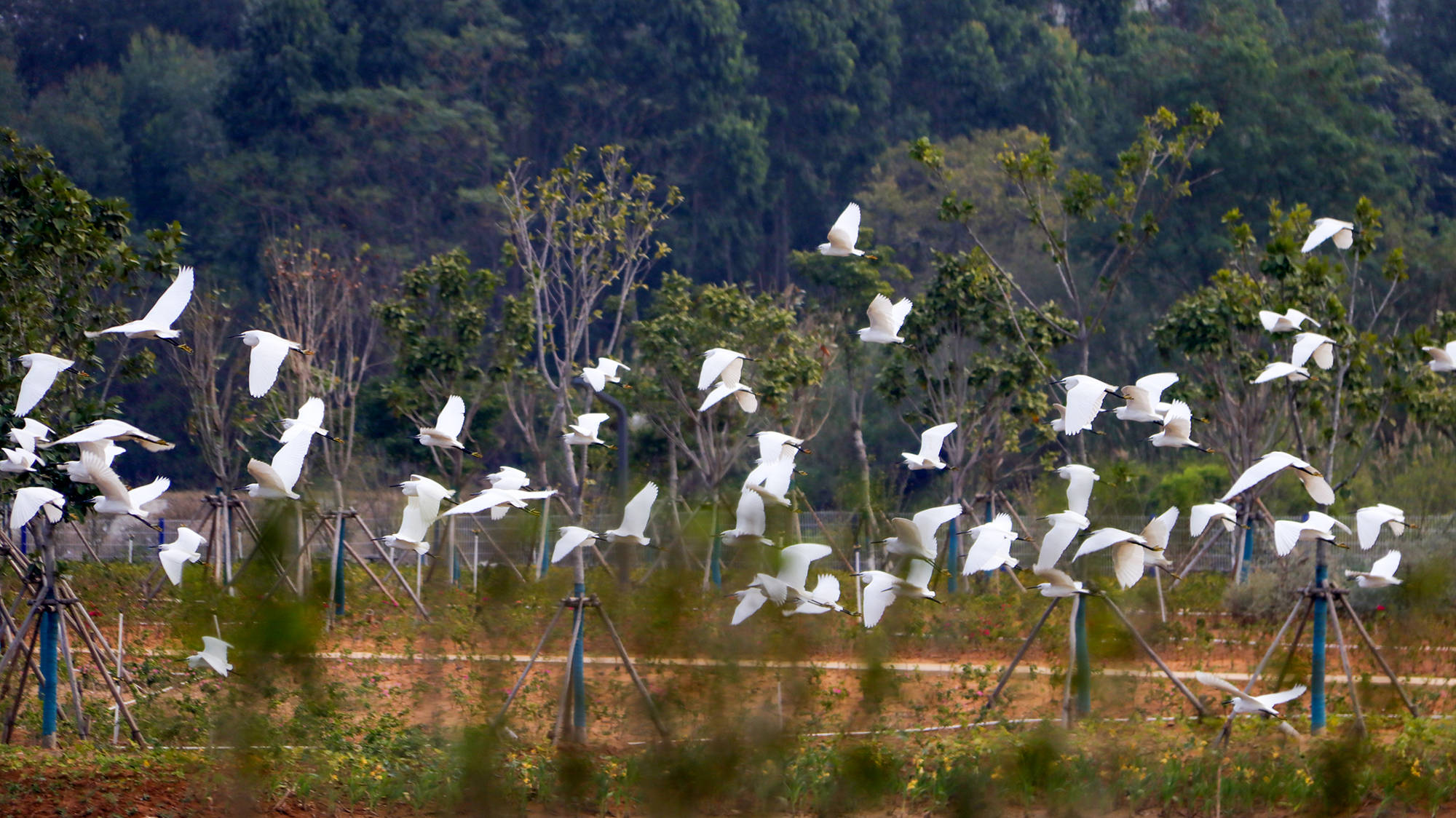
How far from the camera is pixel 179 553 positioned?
20.5 ft

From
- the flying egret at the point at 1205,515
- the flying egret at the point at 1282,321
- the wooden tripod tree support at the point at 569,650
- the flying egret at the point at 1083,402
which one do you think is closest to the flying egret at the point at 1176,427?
the flying egret at the point at 1083,402

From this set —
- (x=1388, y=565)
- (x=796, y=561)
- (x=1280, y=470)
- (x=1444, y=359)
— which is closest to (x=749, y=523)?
(x=796, y=561)

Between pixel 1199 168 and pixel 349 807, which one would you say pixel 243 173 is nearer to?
pixel 1199 168

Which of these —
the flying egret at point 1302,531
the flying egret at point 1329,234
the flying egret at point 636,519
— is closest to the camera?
the flying egret at point 636,519

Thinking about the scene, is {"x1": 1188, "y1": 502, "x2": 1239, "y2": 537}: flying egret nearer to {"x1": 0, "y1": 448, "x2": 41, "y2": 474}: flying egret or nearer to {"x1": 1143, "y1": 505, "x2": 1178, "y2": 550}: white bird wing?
{"x1": 1143, "y1": 505, "x2": 1178, "y2": 550}: white bird wing

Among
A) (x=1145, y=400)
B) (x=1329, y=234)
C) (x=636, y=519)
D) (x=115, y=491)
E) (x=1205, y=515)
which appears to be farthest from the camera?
(x=1329, y=234)

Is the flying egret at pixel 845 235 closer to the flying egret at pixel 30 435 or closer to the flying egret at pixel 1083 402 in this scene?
the flying egret at pixel 1083 402

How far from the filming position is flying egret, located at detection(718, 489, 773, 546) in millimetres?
4855

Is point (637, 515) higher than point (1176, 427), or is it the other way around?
point (1176, 427)

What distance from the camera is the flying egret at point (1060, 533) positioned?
545 centimetres

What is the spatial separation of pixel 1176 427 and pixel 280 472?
12.8 feet

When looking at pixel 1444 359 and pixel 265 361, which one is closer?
pixel 265 361

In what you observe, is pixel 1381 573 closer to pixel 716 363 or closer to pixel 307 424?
pixel 716 363

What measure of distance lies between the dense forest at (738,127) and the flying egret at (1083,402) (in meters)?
12.4
